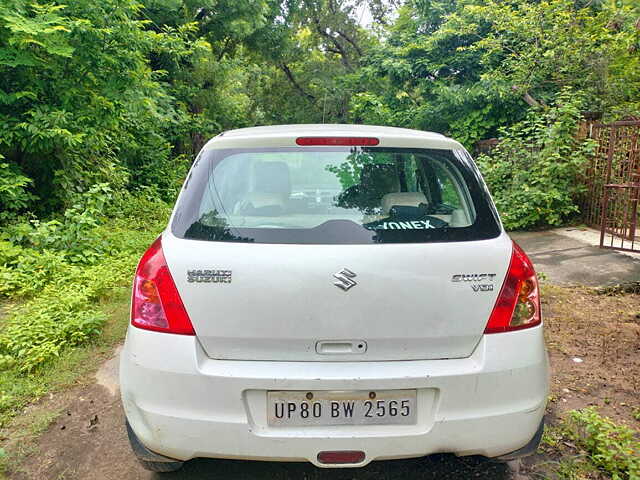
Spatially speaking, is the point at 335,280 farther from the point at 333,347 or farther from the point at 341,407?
the point at 341,407

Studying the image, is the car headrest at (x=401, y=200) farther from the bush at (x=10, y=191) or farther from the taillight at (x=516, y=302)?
the bush at (x=10, y=191)

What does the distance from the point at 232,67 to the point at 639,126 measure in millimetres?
11875

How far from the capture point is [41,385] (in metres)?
3.22

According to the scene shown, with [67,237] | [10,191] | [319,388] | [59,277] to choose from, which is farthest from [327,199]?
[10,191]

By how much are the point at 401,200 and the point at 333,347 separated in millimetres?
753

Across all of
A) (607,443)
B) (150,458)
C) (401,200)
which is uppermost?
(401,200)

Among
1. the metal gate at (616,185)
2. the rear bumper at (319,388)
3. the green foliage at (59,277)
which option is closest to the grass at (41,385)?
the green foliage at (59,277)

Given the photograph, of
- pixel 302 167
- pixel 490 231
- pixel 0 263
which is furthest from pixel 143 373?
pixel 0 263

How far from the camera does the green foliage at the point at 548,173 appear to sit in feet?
28.4

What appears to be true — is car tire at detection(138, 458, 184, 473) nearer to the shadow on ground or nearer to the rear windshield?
the shadow on ground

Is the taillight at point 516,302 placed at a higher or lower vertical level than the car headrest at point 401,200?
lower

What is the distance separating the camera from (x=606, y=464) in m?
2.34

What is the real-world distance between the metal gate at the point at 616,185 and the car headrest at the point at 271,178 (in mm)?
5927

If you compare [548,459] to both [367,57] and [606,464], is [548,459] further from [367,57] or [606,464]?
[367,57]
